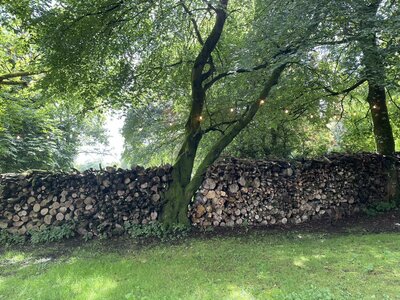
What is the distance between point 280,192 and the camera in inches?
247

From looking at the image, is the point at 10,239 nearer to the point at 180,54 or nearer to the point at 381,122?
the point at 180,54

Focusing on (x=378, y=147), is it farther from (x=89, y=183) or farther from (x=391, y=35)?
(x=89, y=183)

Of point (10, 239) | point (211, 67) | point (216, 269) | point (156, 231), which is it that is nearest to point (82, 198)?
point (10, 239)

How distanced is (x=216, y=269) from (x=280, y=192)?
2966mm

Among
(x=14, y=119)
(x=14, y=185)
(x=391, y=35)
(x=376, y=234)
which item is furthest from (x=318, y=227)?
(x=14, y=119)

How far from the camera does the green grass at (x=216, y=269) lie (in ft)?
10.1

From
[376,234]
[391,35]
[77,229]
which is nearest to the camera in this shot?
[391,35]

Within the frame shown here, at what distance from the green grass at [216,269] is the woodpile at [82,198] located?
2.21 feet

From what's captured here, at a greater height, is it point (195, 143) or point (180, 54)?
point (180, 54)

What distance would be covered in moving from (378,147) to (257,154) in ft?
10.1

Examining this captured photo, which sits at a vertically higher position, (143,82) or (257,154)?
(143,82)

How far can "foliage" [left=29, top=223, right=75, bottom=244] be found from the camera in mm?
5621

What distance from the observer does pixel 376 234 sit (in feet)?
17.5

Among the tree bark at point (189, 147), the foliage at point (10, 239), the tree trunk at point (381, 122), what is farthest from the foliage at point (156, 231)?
the tree trunk at point (381, 122)
